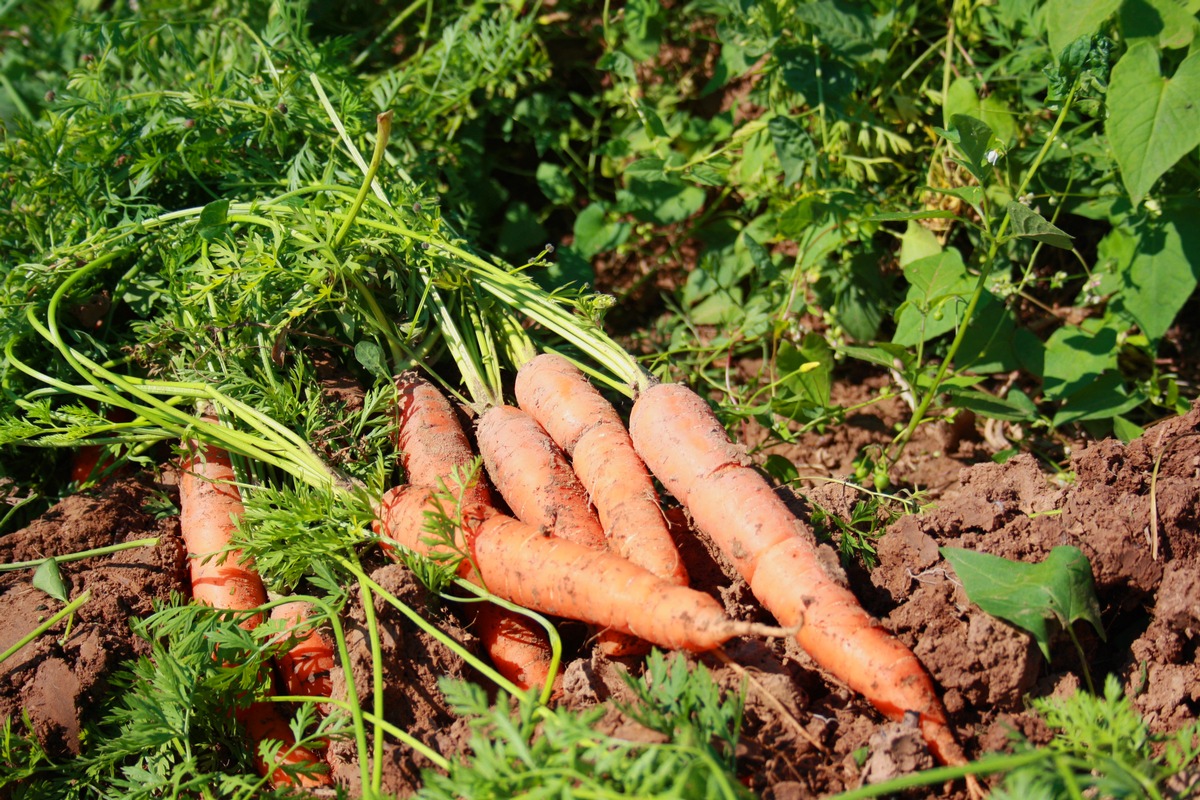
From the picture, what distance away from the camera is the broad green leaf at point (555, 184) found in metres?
3.18

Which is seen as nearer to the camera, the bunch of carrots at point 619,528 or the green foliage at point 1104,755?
the green foliage at point 1104,755

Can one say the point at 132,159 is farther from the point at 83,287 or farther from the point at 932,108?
the point at 932,108

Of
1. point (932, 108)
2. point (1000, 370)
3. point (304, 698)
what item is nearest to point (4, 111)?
point (304, 698)

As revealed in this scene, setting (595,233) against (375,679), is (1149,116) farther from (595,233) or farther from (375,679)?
(375,679)

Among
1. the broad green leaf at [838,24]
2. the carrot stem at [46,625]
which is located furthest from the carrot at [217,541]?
the broad green leaf at [838,24]

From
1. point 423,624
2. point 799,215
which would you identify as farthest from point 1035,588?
point 799,215

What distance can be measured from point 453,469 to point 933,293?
1377 mm

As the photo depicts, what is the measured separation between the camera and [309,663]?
1960 mm

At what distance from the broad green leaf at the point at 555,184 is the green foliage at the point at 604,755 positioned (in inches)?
81.4

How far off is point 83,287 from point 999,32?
2.80 metres

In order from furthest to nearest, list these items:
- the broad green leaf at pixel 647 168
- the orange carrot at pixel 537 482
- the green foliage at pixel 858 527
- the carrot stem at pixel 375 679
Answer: the broad green leaf at pixel 647 168, the orange carrot at pixel 537 482, the green foliage at pixel 858 527, the carrot stem at pixel 375 679

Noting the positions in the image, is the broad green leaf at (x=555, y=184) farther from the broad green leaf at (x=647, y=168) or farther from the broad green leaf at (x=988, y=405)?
the broad green leaf at (x=988, y=405)

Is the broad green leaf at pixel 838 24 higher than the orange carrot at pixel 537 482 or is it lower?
higher

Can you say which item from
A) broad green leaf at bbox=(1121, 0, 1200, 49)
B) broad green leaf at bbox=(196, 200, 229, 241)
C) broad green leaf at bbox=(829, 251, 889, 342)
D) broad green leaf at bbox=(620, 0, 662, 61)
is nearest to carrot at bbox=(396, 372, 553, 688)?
broad green leaf at bbox=(196, 200, 229, 241)
